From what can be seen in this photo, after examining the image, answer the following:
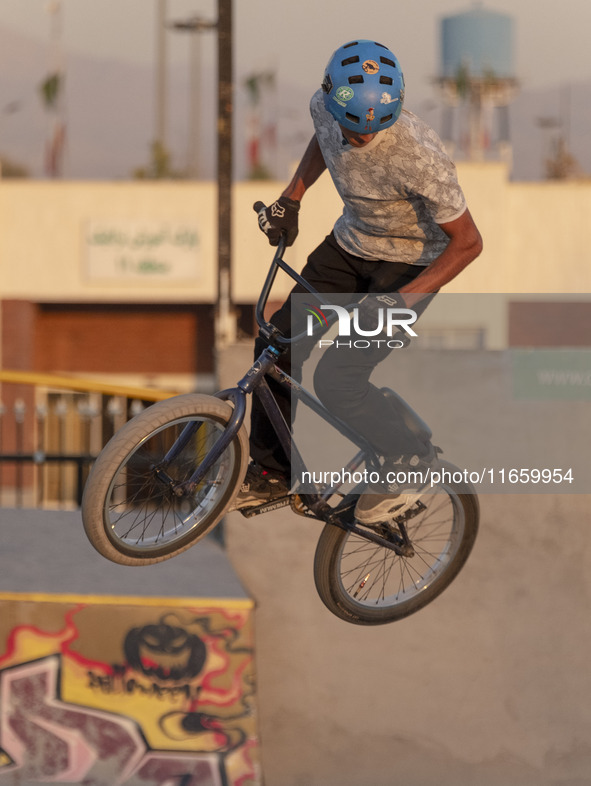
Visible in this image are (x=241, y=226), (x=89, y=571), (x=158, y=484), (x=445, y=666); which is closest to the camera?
(x=158, y=484)

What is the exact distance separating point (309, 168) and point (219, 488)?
5.82 feet

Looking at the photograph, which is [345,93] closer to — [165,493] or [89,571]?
[165,493]

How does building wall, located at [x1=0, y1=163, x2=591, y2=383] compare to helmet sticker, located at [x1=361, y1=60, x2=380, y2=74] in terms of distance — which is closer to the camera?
helmet sticker, located at [x1=361, y1=60, x2=380, y2=74]

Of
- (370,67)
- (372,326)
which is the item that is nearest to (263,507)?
(372,326)

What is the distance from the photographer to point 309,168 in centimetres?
570

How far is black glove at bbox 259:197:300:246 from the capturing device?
17.5ft

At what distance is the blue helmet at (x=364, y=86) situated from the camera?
4.86m

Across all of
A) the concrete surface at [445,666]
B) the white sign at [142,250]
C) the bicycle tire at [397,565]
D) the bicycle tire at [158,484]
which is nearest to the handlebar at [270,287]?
the bicycle tire at [158,484]

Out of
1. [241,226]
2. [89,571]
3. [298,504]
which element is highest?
[241,226]

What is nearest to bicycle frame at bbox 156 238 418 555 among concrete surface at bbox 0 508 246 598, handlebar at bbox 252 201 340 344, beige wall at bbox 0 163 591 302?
handlebar at bbox 252 201 340 344

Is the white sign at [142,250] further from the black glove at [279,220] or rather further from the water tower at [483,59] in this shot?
the black glove at [279,220]

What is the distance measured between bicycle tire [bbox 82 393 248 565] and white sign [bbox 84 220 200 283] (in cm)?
2620

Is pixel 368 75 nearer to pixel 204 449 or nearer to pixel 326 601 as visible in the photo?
pixel 204 449

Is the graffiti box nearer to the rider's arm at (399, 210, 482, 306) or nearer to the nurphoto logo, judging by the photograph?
the nurphoto logo
